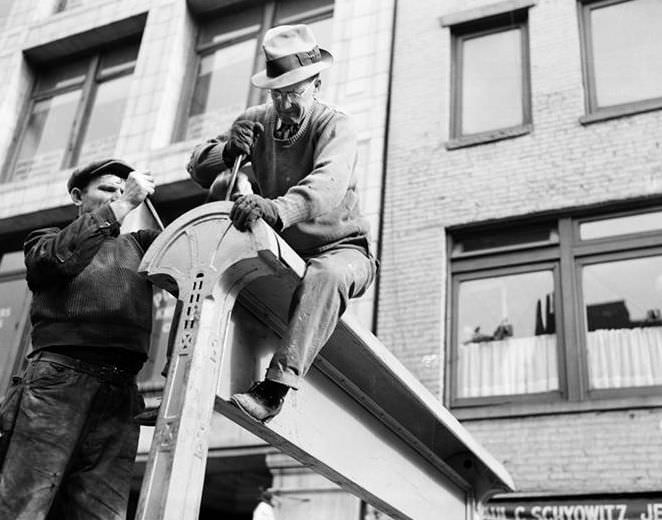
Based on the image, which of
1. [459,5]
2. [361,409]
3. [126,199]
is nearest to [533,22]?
[459,5]

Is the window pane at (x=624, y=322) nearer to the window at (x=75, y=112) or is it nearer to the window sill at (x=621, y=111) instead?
the window sill at (x=621, y=111)

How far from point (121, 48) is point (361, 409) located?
38.9 feet

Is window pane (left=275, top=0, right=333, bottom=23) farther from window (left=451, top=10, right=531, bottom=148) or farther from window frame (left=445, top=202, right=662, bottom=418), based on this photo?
window frame (left=445, top=202, right=662, bottom=418)

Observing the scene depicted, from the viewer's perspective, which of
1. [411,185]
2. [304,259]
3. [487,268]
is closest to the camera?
[304,259]

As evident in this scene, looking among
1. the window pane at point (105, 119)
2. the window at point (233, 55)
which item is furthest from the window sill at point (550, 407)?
the window pane at point (105, 119)

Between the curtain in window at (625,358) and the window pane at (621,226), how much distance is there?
3.85ft

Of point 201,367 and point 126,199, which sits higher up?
point 126,199

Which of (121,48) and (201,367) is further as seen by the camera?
(121,48)

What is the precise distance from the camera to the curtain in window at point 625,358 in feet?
27.0

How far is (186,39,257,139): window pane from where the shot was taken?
12758mm

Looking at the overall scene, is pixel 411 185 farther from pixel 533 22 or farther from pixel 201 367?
pixel 201 367

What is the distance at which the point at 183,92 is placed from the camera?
13.4 m

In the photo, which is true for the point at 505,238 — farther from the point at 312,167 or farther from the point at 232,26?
the point at 232,26

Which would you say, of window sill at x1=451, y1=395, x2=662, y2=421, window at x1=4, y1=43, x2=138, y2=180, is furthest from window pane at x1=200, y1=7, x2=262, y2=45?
window sill at x1=451, y1=395, x2=662, y2=421
